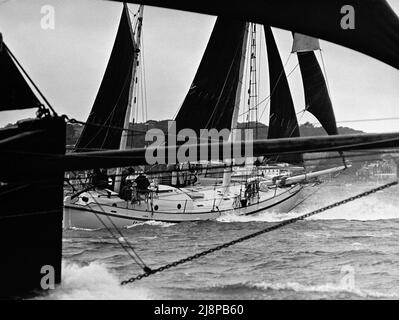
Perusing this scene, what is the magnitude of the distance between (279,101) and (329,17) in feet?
92.4

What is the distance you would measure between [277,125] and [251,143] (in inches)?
1112

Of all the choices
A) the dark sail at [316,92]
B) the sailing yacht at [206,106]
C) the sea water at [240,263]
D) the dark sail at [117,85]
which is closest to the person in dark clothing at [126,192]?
the sailing yacht at [206,106]

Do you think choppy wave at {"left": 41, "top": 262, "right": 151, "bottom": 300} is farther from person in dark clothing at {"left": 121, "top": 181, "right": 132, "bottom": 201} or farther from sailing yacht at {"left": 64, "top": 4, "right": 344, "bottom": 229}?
sailing yacht at {"left": 64, "top": 4, "right": 344, "bottom": 229}

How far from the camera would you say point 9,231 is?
737 cm

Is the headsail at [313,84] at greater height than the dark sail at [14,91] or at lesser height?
greater

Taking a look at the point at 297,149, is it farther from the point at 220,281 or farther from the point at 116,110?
the point at 116,110

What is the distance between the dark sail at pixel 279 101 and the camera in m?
34.5

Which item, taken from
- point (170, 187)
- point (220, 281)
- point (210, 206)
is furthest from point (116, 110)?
point (220, 281)

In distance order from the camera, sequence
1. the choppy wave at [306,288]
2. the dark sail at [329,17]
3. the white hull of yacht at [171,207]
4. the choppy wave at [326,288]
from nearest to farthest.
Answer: the dark sail at [329,17] < the choppy wave at [326,288] < the choppy wave at [306,288] < the white hull of yacht at [171,207]

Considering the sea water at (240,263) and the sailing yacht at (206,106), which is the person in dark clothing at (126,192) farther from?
the sea water at (240,263)

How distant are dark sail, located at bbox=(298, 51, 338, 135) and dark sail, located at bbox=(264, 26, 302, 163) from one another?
3.87ft

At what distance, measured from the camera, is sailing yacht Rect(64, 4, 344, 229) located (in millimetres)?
31781

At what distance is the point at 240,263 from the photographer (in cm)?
1781

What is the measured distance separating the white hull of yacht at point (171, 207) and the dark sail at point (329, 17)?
20108 mm
